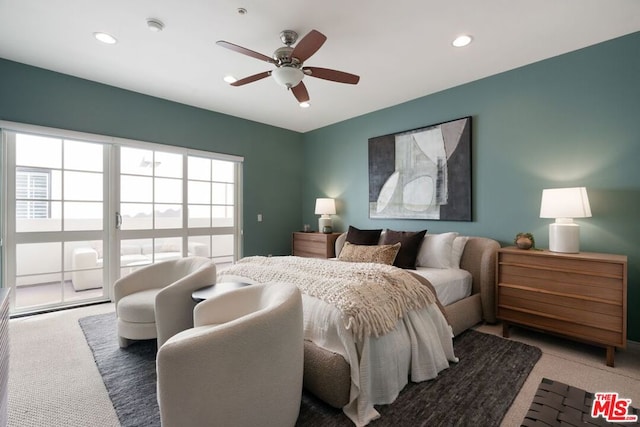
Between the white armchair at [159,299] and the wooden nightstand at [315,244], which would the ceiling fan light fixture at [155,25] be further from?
the wooden nightstand at [315,244]

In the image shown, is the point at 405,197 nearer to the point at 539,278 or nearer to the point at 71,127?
the point at 539,278

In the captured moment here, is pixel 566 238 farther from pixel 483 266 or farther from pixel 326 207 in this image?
pixel 326 207

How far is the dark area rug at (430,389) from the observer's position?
159cm

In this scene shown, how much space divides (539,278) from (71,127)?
198 inches

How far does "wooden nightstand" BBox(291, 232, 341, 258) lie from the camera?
447 cm

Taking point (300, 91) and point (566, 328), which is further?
point (300, 91)

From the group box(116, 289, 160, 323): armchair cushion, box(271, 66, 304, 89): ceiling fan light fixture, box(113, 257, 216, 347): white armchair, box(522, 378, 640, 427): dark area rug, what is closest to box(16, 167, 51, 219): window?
box(113, 257, 216, 347): white armchair

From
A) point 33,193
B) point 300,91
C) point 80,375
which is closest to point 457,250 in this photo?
point 300,91

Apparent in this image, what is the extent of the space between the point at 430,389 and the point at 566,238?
1.73 m

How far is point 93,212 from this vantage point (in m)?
3.60

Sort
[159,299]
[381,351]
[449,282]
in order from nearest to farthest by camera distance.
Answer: [381,351], [159,299], [449,282]

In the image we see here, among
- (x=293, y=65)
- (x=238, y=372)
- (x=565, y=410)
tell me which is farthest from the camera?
(x=293, y=65)

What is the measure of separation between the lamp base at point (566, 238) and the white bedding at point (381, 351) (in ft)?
4.16

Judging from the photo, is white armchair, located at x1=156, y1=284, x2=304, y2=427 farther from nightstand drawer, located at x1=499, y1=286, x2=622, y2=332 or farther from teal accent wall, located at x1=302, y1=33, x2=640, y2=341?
teal accent wall, located at x1=302, y1=33, x2=640, y2=341
